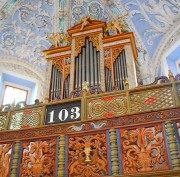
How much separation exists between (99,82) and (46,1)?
418cm

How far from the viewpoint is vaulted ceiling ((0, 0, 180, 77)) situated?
812 centimetres

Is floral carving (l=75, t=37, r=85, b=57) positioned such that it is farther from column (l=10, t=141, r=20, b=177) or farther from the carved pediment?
column (l=10, t=141, r=20, b=177)

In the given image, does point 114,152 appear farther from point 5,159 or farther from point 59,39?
point 59,39

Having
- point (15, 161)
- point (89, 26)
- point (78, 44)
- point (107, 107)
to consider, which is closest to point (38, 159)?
point (15, 161)

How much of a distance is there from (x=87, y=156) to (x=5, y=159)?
125 cm

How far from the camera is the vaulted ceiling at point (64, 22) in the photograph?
812 centimetres

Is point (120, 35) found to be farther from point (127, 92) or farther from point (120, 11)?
point (127, 92)

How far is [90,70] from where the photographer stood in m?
6.46

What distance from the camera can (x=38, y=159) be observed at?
381cm

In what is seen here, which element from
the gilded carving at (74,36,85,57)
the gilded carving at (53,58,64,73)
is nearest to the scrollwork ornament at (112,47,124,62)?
the gilded carving at (74,36,85,57)

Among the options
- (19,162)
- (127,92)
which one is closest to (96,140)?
(127,92)

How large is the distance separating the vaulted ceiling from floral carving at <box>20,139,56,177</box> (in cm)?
514

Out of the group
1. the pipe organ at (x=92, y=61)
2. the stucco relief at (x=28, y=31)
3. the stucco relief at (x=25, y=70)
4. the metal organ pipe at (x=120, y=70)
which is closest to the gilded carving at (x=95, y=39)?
the pipe organ at (x=92, y=61)

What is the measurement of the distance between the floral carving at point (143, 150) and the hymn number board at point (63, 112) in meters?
0.81
